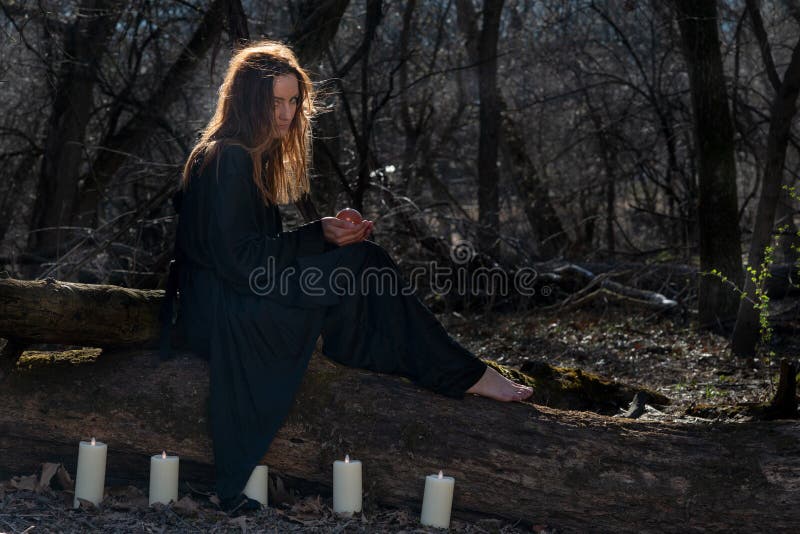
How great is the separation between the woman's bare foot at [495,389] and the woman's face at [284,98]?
1.28 m

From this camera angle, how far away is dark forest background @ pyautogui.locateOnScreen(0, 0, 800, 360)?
7074mm

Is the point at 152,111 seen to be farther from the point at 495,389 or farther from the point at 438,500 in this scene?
the point at 438,500

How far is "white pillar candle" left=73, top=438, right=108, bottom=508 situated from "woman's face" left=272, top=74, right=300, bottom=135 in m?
1.41

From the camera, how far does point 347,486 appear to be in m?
3.34

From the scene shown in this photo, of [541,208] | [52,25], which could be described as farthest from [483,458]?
[541,208]

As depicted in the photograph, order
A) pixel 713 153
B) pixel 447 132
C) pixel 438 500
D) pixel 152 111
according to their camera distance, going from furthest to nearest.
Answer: pixel 447 132 → pixel 152 111 → pixel 713 153 → pixel 438 500

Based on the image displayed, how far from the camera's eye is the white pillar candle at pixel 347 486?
3338mm

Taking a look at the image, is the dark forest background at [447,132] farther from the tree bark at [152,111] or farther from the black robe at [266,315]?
the black robe at [266,315]

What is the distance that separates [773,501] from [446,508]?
109 centimetres

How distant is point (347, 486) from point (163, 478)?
65 cm

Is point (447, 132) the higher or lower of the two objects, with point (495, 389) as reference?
higher

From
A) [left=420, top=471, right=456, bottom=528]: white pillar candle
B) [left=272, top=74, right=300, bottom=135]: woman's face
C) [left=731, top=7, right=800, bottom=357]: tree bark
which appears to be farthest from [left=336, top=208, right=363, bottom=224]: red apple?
[left=731, top=7, right=800, bottom=357]: tree bark

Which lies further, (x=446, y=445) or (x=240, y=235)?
(x=240, y=235)

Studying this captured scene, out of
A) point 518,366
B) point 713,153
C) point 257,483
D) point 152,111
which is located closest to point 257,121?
point 257,483
